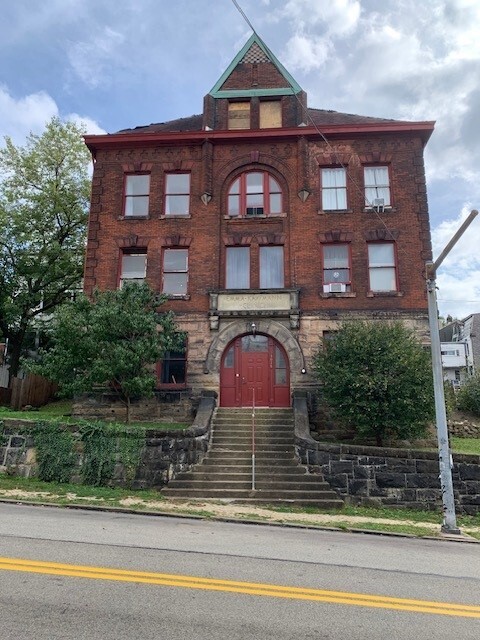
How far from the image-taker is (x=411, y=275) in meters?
19.1

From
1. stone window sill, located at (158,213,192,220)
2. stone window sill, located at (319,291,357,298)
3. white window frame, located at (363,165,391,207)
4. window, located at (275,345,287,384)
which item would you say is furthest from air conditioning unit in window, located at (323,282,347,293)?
stone window sill, located at (158,213,192,220)

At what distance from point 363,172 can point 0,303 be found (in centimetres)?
1816

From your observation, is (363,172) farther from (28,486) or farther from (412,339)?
(28,486)

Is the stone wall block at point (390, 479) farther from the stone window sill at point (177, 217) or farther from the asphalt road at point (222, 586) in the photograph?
the stone window sill at point (177, 217)

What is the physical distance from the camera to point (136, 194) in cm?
2106

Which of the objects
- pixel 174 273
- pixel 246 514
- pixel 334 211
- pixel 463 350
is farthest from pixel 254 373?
pixel 463 350

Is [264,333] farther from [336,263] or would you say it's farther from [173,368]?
[336,263]

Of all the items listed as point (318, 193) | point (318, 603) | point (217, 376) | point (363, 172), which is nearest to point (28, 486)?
point (217, 376)

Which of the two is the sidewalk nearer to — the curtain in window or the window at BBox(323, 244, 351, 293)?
the window at BBox(323, 244, 351, 293)

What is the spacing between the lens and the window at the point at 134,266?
20.2m

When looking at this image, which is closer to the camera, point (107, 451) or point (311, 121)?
point (107, 451)

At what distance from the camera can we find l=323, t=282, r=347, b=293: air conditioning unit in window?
1934 centimetres

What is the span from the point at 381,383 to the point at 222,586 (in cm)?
984

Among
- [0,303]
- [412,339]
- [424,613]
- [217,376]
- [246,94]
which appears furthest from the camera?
[0,303]
